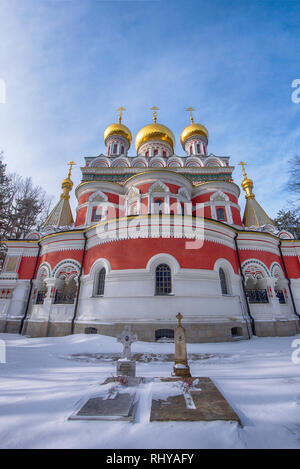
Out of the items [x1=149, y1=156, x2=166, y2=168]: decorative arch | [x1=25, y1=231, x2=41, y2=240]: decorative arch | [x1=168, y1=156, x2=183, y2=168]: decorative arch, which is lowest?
[x1=25, y1=231, x2=41, y2=240]: decorative arch

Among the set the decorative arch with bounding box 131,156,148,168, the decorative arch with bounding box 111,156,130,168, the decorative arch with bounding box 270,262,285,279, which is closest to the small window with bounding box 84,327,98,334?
the decorative arch with bounding box 270,262,285,279

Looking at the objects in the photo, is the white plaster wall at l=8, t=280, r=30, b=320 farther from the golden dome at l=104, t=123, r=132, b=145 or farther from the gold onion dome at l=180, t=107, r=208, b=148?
the gold onion dome at l=180, t=107, r=208, b=148

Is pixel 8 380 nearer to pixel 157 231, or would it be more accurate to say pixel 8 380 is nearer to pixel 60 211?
pixel 157 231

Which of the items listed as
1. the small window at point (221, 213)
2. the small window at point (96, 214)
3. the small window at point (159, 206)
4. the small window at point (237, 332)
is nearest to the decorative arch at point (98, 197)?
the small window at point (96, 214)

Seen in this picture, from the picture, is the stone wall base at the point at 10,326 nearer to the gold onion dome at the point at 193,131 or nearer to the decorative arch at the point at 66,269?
the decorative arch at the point at 66,269

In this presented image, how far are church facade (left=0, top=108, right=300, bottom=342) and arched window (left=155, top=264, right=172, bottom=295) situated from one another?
44 mm

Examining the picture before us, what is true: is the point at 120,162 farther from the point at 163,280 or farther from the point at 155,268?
the point at 163,280

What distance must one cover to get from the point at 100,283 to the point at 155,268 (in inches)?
120

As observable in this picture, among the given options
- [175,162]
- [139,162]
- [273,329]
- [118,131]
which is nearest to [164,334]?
[273,329]

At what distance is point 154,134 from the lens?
66.6 feet

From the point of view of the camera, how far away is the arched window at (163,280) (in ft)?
30.7

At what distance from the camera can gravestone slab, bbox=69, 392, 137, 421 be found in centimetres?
244

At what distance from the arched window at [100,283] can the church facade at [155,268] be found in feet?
0.17
